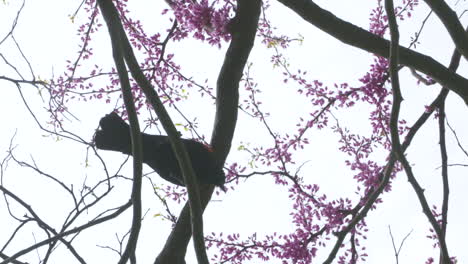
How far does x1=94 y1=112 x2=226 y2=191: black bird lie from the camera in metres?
2.84

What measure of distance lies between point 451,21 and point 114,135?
78.8 inches

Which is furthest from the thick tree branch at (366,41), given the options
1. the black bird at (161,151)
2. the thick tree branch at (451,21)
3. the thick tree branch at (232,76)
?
the black bird at (161,151)

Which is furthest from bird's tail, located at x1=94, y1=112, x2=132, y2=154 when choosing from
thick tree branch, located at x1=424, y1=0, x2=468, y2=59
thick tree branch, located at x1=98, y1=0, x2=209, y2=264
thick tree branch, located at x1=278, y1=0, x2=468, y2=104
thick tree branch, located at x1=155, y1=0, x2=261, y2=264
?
thick tree branch, located at x1=424, y1=0, x2=468, y2=59

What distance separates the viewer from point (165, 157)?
3037mm

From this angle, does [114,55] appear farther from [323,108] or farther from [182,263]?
[323,108]

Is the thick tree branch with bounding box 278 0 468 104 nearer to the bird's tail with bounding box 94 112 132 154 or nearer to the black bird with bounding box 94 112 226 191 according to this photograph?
the black bird with bounding box 94 112 226 191

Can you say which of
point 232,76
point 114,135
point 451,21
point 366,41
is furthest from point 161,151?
point 451,21

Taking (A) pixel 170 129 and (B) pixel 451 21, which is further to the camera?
(B) pixel 451 21

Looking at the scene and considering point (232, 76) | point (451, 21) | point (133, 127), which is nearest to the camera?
point (133, 127)

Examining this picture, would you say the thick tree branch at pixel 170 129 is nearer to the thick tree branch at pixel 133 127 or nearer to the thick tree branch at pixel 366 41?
the thick tree branch at pixel 133 127

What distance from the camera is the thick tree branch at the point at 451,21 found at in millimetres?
2646

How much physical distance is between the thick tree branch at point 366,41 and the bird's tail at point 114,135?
1179 mm

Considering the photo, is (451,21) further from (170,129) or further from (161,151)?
(161,151)

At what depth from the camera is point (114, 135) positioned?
2826mm
